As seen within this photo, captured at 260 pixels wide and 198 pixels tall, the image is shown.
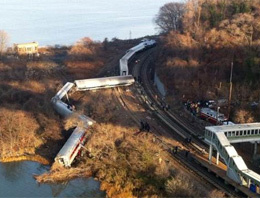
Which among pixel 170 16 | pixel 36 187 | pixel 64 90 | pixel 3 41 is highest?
Result: pixel 170 16

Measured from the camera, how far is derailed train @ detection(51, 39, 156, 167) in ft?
85.5

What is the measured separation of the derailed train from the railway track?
3.82ft

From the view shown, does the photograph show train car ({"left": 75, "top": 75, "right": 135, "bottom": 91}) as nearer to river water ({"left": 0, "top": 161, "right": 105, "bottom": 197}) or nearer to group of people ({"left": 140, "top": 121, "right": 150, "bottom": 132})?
group of people ({"left": 140, "top": 121, "right": 150, "bottom": 132})

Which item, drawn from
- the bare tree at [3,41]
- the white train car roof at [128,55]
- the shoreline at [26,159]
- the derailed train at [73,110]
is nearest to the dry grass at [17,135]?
the shoreline at [26,159]

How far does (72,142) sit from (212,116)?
10.9 meters

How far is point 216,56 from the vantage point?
118ft

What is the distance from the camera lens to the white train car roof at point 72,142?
26.0m

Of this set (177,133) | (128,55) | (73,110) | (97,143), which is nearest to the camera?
(97,143)

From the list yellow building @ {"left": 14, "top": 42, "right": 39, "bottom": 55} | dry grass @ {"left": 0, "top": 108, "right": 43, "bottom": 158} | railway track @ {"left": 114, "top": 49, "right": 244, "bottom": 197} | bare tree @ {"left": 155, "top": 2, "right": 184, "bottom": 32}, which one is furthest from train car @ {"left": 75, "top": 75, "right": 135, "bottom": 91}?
yellow building @ {"left": 14, "top": 42, "right": 39, "bottom": 55}

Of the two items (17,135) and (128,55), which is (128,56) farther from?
(17,135)

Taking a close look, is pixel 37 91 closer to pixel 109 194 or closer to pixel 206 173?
pixel 109 194

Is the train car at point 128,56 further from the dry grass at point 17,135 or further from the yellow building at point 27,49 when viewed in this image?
the yellow building at point 27,49

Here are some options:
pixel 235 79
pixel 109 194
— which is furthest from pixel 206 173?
pixel 235 79

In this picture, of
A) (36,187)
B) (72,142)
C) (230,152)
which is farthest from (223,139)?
(36,187)
